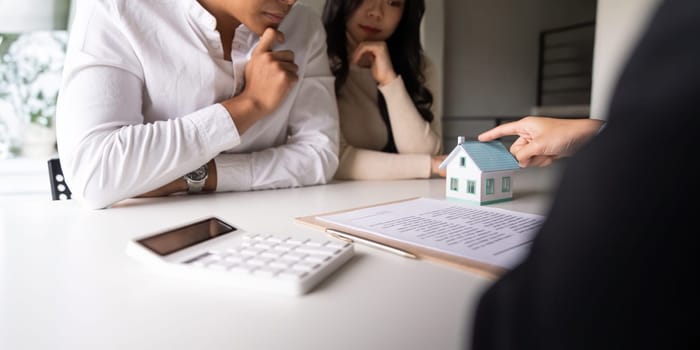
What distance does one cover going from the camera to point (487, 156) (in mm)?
802

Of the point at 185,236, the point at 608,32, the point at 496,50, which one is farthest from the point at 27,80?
the point at 496,50

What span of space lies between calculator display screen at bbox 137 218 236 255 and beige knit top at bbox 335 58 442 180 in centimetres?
64

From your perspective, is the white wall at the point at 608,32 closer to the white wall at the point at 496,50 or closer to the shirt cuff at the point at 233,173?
the white wall at the point at 496,50

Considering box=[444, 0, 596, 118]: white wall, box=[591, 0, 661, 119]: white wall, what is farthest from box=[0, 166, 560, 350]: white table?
box=[444, 0, 596, 118]: white wall

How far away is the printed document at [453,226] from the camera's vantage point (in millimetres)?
480

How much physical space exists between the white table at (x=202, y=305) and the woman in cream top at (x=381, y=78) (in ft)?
2.53

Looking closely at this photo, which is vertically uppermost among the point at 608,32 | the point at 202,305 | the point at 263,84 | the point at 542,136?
the point at 608,32

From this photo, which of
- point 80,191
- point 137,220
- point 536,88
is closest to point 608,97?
point 137,220

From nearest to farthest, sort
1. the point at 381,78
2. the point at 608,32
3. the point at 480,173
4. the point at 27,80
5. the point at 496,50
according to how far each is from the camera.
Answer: the point at 480,173, the point at 381,78, the point at 27,80, the point at 608,32, the point at 496,50

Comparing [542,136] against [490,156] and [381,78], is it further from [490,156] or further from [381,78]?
[381,78]

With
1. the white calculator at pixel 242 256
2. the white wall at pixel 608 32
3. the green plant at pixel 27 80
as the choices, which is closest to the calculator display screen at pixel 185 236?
the white calculator at pixel 242 256

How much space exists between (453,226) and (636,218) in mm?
462

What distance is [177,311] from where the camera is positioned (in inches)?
14.0

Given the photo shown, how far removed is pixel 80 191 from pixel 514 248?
684mm
